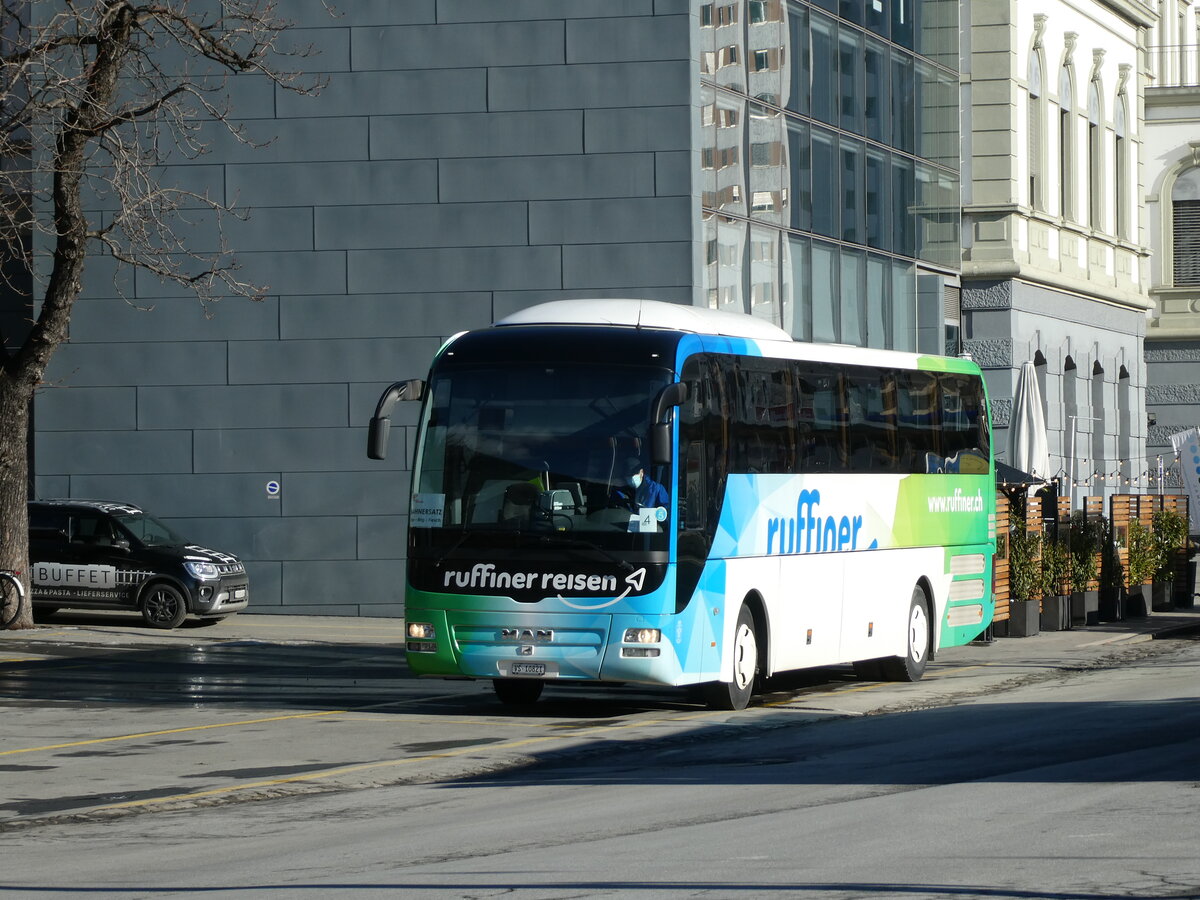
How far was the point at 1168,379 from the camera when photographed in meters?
51.5

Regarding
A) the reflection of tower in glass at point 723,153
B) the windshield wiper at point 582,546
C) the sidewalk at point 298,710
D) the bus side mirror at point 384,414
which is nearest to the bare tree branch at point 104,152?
the sidewalk at point 298,710

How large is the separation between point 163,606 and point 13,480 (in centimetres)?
272

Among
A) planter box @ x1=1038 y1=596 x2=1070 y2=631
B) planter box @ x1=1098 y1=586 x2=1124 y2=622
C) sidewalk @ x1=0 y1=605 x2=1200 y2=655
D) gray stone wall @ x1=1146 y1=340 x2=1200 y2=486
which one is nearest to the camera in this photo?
sidewalk @ x1=0 y1=605 x2=1200 y2=655

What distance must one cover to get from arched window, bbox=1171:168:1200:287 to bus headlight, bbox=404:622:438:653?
39.4 metres

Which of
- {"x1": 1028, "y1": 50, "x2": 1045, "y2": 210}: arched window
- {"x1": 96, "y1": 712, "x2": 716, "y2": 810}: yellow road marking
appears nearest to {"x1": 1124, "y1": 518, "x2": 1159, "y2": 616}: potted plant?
{"x1": 1028, "y1": 50, "x2": 1045, "y2": 210}: arched window

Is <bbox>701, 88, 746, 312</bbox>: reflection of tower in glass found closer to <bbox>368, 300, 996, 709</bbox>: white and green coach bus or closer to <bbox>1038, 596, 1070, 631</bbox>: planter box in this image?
<bbox>1038, 596, 1070, 631</bbox>: planter box

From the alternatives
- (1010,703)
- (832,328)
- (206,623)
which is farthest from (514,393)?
(832,328)

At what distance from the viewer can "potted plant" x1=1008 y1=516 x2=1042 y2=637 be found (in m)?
27.0

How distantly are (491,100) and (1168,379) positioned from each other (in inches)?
1090

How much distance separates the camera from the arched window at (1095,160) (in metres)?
44.6

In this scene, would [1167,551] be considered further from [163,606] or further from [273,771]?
[273,771]

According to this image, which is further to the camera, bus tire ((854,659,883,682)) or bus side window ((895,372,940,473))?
bus tire ((854,659,883,682))

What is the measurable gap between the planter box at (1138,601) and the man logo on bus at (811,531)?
40.9 feet

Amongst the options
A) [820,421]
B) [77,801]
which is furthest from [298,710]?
[820,421]
